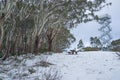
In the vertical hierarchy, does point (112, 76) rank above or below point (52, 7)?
below

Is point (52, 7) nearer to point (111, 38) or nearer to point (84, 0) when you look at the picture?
point (84, 0)

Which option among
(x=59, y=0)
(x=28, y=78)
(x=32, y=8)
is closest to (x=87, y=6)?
(x=59, y=0)

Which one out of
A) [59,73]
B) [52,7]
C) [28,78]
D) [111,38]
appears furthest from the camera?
[111,38]

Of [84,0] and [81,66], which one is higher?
[84,0]

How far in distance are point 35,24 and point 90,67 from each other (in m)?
10.1

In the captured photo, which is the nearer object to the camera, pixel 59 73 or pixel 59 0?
pixel 59 73

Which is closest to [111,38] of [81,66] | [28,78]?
[81,66]

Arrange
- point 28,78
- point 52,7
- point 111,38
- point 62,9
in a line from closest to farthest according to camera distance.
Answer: point 28,78, point 52,7, point 62,9, point 111,38

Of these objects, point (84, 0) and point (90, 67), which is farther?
point (84, 0)

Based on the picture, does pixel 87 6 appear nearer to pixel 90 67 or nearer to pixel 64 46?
pixel 90 67

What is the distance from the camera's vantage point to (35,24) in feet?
83.4

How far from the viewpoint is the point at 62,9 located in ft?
89.4

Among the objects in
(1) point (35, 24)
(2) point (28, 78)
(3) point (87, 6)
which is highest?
(3) point (87, 6)

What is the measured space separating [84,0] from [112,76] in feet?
43.2
